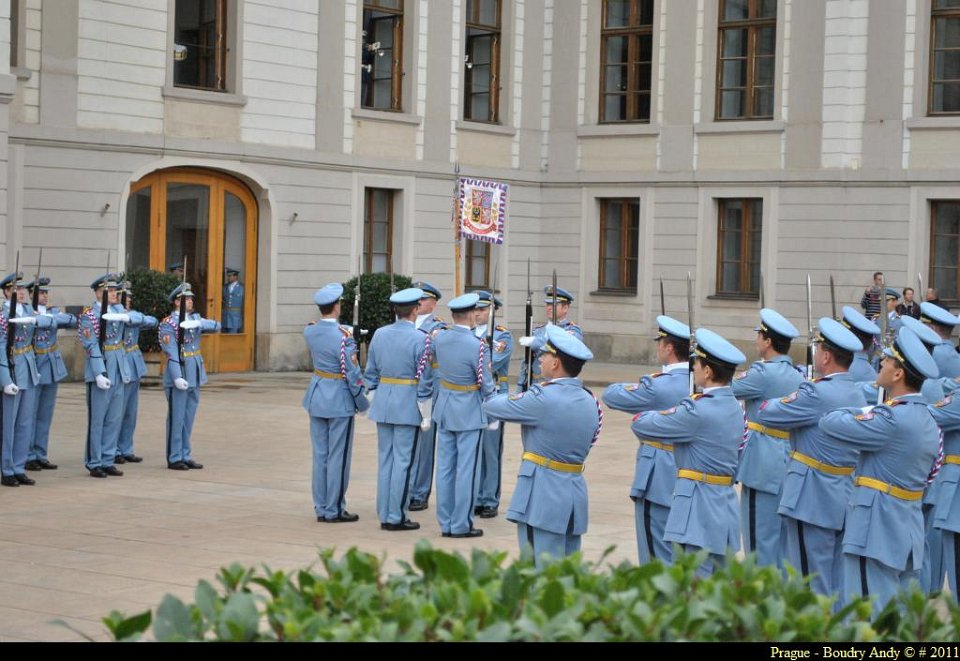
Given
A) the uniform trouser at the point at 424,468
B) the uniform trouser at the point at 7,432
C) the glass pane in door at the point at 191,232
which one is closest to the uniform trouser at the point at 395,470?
the uniform trouser at the point at 424,468

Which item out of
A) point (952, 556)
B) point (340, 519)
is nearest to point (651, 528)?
point (952, 556)

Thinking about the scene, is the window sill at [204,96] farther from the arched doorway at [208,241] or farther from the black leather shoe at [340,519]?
the black leather shoe at [340,519]

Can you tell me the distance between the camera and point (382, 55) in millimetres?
27078

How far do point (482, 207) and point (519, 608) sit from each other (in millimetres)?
18093

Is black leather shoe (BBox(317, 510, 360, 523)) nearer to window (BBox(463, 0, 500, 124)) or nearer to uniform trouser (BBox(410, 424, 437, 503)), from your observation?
uniform trouser (BBox(410, 424, 437, 503))

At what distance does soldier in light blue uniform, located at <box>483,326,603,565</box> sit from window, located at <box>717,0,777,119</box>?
2025cm

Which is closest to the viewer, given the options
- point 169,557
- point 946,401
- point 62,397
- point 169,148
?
point 946,401

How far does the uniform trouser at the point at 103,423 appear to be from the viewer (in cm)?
1385

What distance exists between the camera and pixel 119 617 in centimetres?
408

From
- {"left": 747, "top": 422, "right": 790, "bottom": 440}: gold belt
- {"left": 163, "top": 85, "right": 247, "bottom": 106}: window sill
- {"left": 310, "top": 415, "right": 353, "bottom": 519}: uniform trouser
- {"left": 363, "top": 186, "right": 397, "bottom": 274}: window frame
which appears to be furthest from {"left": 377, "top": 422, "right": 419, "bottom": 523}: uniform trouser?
{"left": 363, "top": 186, "right": 397, "bottom": 274}: window frame

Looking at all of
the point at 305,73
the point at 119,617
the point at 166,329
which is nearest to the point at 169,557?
the point at 166,329

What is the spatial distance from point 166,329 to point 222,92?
10585mm

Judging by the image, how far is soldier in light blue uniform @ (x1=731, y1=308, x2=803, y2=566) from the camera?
9188mm
